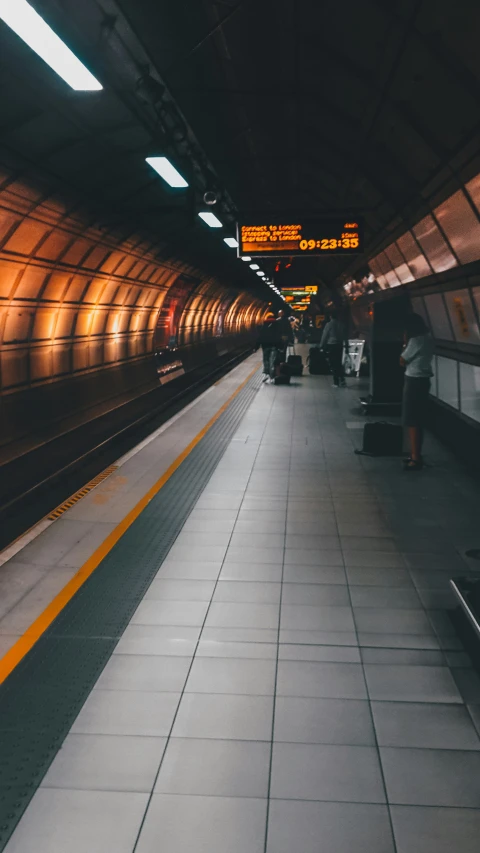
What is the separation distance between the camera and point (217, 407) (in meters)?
17.0

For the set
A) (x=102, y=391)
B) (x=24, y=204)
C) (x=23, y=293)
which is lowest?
(x=102, y=391)

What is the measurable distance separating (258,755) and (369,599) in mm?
2151

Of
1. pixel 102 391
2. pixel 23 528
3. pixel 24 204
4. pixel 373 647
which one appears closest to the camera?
pixel 373 647

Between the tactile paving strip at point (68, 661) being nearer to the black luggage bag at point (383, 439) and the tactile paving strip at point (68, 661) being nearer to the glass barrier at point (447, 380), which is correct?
the black luggage bag at point (383, 439)

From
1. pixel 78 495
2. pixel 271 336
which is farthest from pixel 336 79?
pixel 271 336

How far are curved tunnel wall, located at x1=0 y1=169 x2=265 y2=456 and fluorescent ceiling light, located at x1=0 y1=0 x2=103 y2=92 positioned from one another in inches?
224

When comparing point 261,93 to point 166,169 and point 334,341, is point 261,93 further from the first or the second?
point 334,341

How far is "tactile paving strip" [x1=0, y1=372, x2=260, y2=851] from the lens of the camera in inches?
132

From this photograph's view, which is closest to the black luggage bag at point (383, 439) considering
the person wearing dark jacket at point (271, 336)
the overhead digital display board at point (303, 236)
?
the overhead digital display board at point (303, 236)

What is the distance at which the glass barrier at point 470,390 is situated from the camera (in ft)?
34.3

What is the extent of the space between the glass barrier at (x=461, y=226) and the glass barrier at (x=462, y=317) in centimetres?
82

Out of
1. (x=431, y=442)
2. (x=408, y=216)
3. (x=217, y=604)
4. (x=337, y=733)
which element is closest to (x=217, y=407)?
(x=431, y=442)

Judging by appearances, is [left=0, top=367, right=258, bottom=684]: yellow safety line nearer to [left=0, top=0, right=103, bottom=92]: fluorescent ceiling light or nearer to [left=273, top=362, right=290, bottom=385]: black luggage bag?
[left=0, top=0, right=103, bottom=92]: fluorescent ceiling light

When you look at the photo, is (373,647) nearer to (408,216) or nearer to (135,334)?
(408,216)
